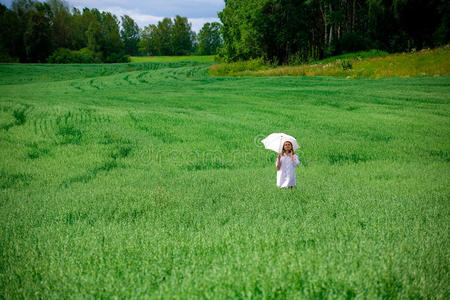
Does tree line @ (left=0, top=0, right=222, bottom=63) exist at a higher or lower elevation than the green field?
higher

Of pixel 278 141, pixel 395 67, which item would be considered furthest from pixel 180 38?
pixel 278 141

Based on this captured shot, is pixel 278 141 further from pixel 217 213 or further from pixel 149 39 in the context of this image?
pixel 149 39

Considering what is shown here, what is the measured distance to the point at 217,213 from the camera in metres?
3.55

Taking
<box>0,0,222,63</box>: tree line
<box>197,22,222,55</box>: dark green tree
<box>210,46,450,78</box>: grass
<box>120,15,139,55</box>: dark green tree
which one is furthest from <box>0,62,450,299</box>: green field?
<box>120,15,139,55</box>: dark green tree

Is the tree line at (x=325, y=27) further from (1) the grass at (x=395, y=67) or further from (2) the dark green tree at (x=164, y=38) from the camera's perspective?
(2) the dark green tree at (x=164, y=38)

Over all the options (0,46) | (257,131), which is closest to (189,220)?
(257,131)

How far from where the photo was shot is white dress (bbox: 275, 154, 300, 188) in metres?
4.21

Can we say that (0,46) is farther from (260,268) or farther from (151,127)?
(260,268)

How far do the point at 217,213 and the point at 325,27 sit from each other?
45.0 m

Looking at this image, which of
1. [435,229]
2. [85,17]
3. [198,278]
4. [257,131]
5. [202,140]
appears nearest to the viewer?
[198,278]

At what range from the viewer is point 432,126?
856cm

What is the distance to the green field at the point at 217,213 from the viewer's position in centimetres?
227

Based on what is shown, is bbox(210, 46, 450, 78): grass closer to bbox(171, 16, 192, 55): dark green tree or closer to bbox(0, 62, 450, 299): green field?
bbox(0, 62, 450, 299): green field

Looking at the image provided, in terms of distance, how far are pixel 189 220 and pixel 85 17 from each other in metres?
94.9
